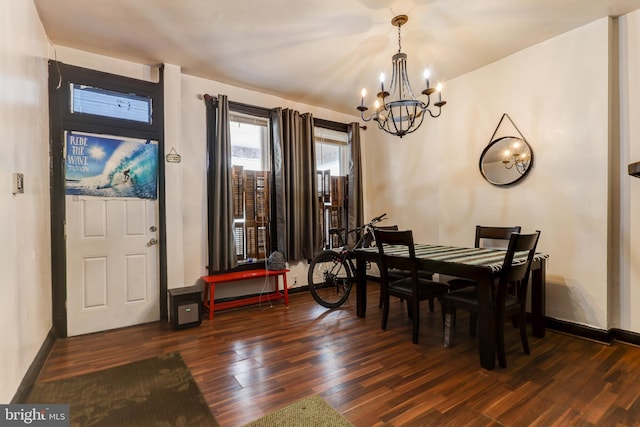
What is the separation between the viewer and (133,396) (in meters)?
1.91

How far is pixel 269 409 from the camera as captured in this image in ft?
5.77

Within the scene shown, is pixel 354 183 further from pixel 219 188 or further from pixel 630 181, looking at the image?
pixel 630 181

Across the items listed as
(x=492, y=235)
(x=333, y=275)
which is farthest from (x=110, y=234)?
(x=492, y=235)

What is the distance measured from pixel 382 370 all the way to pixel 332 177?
3123 mm

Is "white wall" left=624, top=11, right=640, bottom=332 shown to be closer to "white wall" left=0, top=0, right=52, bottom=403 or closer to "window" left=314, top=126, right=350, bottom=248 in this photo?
"window" left=314, top=126, right=350, bottom=248

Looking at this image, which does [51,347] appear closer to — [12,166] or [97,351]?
[97,351]

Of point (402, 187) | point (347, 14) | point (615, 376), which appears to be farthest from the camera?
point (402, 187)

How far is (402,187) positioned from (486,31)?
2.22m

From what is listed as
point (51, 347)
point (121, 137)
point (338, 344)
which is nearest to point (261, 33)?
point (121, 137)

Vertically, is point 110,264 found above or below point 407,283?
above

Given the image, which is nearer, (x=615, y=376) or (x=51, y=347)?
(x=615, y=376)

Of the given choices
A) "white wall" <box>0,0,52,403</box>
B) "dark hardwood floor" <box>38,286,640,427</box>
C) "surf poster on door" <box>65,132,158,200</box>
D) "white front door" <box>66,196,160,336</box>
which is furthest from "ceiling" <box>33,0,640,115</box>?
"dark hardwood floor" <box>38,286,640,427</box>

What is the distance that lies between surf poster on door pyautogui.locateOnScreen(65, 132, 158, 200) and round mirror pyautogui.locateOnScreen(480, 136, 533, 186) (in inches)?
145

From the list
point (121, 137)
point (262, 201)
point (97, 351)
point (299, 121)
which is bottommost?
point (97, 351)
